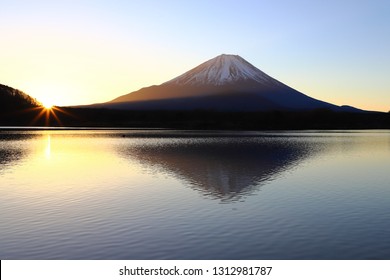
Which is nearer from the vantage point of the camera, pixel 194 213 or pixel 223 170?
pixel 194 213

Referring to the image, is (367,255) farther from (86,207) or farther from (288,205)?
(86,207)

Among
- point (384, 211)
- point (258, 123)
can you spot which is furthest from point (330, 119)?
point (384, 211)

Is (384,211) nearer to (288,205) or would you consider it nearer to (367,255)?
(288,205)

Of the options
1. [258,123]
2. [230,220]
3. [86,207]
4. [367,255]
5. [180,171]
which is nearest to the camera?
[367,255]

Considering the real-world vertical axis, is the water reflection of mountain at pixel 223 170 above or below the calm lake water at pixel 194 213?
above

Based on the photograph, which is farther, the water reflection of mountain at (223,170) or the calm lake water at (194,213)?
the water reflection of mountain at (223,170)

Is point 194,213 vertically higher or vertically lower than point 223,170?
lower

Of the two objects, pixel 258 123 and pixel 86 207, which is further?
pixel 258 123

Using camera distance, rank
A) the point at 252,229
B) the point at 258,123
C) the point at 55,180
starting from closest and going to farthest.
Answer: the point at 252,229, the point at 55,180, the point at 258,123

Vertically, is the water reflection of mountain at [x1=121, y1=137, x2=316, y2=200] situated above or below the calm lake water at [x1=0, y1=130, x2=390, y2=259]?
above

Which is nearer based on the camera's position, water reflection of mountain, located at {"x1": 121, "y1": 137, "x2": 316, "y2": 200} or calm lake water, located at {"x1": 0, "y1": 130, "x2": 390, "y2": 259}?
calm lake water, located at {"x1": 0, "y1": 130, "x2": 390, "y2": 259}

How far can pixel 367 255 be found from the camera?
46.7ft
